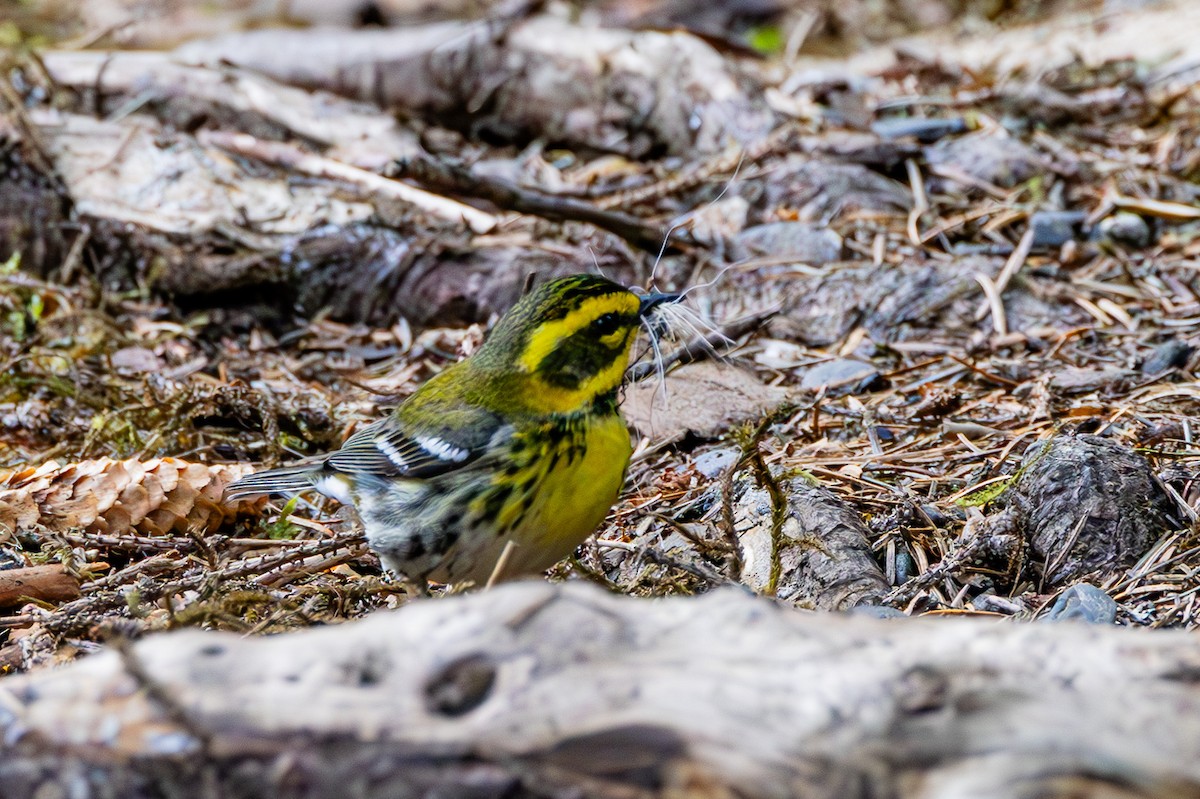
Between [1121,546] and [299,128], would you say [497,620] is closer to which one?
[1121,546]

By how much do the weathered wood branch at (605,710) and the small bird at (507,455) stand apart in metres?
1.60

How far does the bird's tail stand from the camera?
13.0 feet

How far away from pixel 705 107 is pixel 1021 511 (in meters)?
4.38

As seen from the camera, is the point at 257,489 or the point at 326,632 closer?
the point at 326,632

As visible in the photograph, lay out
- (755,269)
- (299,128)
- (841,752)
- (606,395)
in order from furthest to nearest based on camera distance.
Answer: (299,128) → (755,269) → (606,395) → (841,752)

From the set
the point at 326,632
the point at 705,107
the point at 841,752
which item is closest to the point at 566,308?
the point at 326,632

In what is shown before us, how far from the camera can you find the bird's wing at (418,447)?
378cm

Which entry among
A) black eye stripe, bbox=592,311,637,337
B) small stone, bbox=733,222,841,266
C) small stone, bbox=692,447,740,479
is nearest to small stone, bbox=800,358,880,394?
small stone, bbox=692,447,740,479

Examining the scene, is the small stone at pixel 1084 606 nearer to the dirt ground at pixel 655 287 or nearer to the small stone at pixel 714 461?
the dirt ground at pixel 655 287

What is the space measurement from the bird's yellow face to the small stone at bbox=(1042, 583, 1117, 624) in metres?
1.44

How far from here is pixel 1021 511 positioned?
3.55 metres

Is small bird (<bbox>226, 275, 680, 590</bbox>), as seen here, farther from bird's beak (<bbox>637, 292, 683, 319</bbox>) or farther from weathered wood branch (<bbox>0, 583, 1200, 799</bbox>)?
weathered wood branch (<bbox>0, 583, 1200, 799</bbox>)

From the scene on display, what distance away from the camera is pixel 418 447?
3.93 metres

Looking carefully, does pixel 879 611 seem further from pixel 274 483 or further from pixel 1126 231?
pixel 1126 231
